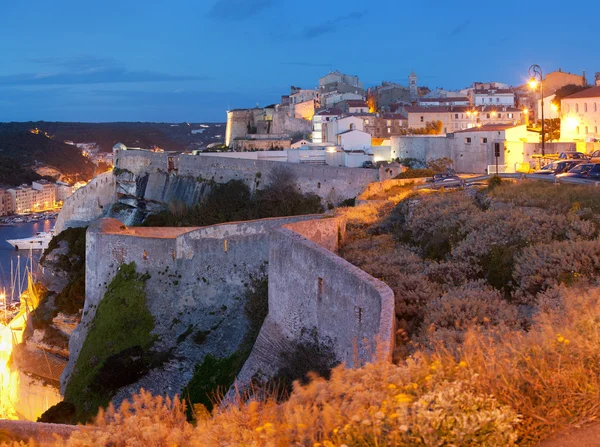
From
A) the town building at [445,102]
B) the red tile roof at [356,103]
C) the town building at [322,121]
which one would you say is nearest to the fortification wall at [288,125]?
the town building at [322,121]

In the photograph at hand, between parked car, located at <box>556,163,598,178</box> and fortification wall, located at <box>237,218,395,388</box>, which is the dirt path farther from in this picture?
parked car, located at <box>556,163,598,178</box>

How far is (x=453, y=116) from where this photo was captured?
1891 inches

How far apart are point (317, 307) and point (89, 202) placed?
112 feet

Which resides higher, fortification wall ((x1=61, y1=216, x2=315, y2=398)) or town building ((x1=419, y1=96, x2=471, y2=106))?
town building ((x1=419, y1=96, x2=471, y2=106))

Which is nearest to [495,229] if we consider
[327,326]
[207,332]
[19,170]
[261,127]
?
[327,326]

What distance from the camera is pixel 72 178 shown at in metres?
111

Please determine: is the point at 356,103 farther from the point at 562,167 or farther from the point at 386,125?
the point at 562,167

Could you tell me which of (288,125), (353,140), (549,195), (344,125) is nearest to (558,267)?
(549,195)

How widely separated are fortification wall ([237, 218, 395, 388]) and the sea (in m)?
26.8

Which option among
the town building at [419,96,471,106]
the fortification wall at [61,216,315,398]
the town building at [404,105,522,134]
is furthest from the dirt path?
the town building at [419,96,471,106]

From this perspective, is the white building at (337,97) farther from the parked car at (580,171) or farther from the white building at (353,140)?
the parked car at (580,171)

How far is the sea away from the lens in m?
46.3

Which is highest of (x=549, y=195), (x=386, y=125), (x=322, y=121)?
(x=322, y=121)

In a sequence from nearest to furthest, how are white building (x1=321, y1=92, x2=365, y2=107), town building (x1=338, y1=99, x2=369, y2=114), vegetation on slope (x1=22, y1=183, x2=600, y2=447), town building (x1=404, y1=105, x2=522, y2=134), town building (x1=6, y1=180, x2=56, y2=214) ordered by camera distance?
vegetation on slope (x1=22, y1=183, x2=600, y2=447), town building (x1=404, y1=105, x2=522, y2=134), town building (x1=338, y1=99, x2=369, y2=114), white building (x1=321, y1=92, x2=365, y2=107), town building (x1=6, y1=180, x2=56, y2=214)
